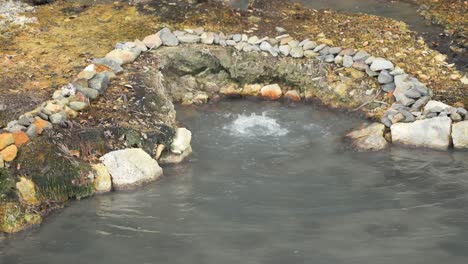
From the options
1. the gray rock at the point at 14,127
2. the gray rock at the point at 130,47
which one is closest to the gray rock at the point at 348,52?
the gray rock at the point at 130,47

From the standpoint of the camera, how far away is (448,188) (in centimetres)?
857

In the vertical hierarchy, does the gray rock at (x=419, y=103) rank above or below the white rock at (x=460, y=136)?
above

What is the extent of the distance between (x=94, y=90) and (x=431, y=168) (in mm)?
5630

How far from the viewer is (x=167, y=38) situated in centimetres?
1226

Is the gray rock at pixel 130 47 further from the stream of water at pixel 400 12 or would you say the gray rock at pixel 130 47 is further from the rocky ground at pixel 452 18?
the rocky ground at pixel 452 18

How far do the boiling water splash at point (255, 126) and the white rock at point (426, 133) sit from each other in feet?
6.65

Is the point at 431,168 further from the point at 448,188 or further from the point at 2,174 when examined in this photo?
the point at 2,174

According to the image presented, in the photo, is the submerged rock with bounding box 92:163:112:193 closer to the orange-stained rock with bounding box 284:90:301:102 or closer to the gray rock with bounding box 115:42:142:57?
the gray rock with bounding box 115:42:142:57

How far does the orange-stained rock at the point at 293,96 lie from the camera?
39.5 ft

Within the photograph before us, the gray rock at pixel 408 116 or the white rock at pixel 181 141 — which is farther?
the gray rock at pixel 408 116

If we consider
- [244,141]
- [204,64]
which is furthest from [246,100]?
[244,141]

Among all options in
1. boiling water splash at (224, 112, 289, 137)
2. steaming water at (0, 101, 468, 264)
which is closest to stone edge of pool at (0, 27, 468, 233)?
steaming water at (0, 101, 468, 264)

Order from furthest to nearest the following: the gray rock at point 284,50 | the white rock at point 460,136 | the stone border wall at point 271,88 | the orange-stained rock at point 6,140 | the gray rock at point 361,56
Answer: the gray rock at point 284,50 < the gray rock at point 361,56 < the white rock at point 460,136 < the stone border wall at point 271,88 < the orange-stained rock at point 6,140

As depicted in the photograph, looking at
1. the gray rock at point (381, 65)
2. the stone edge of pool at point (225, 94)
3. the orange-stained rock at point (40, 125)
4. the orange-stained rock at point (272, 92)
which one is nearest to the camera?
the stone edge of pool at point (225, 94)
